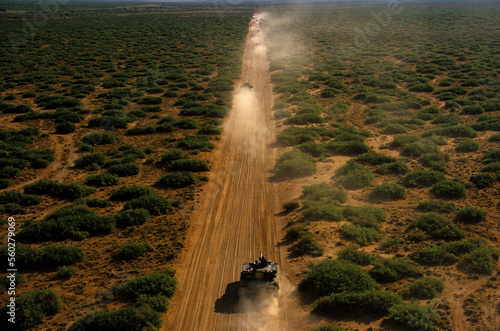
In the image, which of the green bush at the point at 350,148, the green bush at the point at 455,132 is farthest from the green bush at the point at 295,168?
the green bush at the point at 455,132

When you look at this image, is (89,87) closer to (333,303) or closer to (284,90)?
(284,90)

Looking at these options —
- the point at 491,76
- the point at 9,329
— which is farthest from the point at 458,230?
the point at 491,76

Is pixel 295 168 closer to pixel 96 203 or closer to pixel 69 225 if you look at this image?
pixel 96 203

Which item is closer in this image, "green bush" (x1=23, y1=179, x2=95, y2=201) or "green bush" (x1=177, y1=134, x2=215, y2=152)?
"green bush" (x1=23, y1=179, x2=95, y2=201)

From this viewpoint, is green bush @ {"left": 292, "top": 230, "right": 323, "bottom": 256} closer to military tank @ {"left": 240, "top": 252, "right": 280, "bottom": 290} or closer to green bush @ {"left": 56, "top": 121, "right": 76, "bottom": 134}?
military tank @ {"left": 240, "top": 252, "right": 280, "bottom": 290}

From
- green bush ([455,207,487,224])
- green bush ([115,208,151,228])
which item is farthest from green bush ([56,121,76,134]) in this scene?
green bush ([455,207,487,224])

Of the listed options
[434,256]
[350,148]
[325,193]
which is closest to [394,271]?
[434,256]
